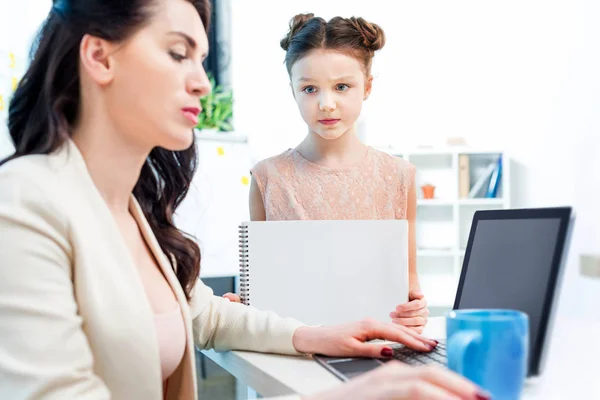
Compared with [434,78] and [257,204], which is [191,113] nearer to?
[257,204]

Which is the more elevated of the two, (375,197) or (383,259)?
(375,197)

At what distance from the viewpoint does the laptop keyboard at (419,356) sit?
93cm

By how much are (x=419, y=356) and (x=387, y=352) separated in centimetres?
5

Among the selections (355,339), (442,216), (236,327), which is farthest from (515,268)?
(442,216)

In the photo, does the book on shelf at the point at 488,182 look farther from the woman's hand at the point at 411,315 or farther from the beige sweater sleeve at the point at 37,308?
the beige sweater sleeve at the point at 37,308

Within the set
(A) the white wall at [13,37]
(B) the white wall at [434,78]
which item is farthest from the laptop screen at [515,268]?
(B) the white wall at [434,78]

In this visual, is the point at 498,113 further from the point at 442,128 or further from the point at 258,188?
the point at 258,188

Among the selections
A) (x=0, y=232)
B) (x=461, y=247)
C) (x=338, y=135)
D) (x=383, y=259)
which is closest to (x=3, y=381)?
(x=0, y=232)

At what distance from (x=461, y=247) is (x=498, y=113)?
3.45 ft

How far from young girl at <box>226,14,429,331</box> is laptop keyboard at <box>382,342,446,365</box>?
0.66 meters

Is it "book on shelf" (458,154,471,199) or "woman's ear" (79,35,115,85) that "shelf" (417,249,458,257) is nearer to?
"book on shelf" (458,154,471,199)

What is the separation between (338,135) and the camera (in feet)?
5.45

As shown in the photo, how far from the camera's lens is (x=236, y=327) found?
1131 millimetres

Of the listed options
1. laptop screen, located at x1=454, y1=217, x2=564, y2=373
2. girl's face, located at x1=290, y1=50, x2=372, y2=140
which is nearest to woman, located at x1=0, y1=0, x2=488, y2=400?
laptop screen, located at x1=454, y1=217, x2=564, y2=373
